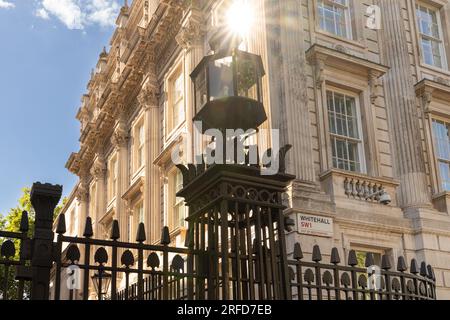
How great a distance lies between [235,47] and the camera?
6.88 m

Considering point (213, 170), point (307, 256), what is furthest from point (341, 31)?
point (213, 170)

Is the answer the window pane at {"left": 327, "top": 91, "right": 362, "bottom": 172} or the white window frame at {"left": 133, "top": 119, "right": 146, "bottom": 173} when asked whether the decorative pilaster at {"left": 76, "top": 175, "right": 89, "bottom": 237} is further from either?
the window pane at {"left": 327, "top": 91, "right": 362, "bottom": 172}

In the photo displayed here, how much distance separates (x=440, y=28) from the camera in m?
19.0

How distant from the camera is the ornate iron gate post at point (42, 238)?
5.07m

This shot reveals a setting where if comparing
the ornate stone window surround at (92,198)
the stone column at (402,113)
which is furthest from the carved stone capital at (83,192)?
the stone column at (402,113)

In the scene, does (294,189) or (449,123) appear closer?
(294,189)

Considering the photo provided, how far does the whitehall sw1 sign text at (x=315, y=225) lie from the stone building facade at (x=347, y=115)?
28mm

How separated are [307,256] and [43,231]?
28.4 feet

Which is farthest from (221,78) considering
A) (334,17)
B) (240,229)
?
(334,17)

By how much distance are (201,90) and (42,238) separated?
2.66 meters

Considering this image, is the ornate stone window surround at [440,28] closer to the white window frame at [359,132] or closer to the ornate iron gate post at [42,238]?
the white window frame at [359,132]

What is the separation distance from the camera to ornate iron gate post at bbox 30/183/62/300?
5.07 m

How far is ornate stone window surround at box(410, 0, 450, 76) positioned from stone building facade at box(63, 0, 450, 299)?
0.04m
